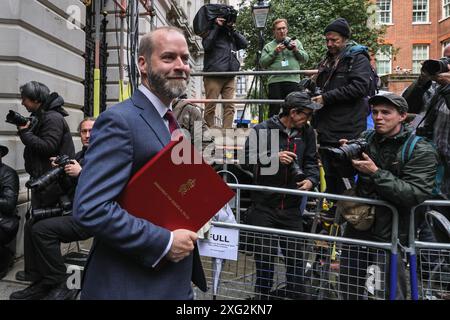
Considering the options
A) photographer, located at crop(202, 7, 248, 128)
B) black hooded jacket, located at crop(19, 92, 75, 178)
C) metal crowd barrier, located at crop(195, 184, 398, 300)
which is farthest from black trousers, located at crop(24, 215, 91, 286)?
photographer, located at crop(202, 7, 248, 128)

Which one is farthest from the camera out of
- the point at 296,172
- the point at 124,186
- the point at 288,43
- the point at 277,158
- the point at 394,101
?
the point at 288,43

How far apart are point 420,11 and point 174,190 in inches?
1276

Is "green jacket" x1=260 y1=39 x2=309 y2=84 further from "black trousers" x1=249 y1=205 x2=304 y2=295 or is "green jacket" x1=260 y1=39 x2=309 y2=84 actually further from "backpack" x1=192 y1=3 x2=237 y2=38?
"black trousers" x1=249 y1=205 x2=304 y2=295

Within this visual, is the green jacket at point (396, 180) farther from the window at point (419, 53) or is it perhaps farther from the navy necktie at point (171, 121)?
the window at point (419, 53)

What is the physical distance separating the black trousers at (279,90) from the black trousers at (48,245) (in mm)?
3639

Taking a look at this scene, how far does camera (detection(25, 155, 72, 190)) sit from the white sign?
1.53 metres

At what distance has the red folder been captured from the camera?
161 centimetres

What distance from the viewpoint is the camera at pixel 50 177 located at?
344cm

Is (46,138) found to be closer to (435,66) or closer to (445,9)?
(435,66)

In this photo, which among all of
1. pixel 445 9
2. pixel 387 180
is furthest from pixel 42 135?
pixel 445 9

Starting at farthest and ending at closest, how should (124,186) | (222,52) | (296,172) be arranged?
1. (222,52)
2. (296,172)
3. (124,186)

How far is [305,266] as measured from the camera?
10.1 feet

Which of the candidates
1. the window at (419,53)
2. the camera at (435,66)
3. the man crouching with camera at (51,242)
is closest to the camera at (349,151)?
the camera at (435,66)
